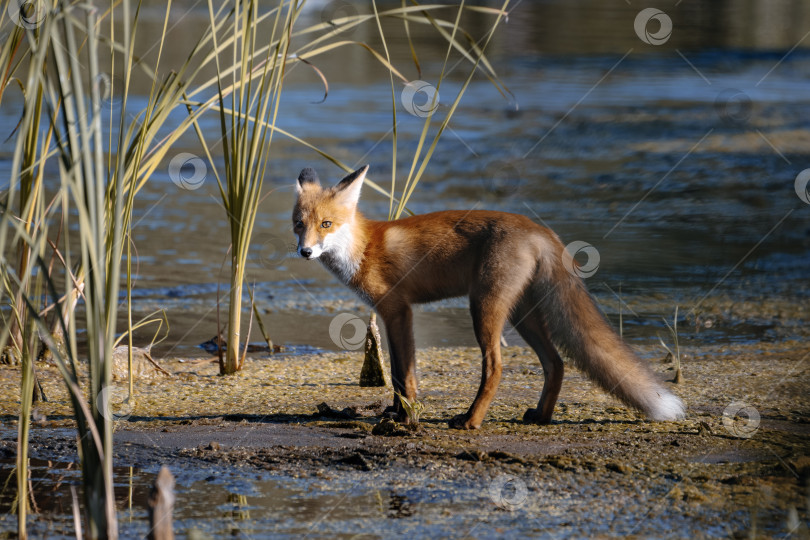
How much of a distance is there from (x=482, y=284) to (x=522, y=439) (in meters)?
0.76

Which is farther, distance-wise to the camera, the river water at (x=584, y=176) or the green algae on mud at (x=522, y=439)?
the river water at (x=584, y=176)

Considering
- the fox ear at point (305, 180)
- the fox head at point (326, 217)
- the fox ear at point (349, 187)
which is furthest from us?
the fox ear at point (305, 180)

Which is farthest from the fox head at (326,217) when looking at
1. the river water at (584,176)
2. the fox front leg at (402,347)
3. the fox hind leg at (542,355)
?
the fox hind leg at (542,355)

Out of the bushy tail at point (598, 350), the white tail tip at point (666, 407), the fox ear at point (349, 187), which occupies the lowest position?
the white tail tip at point (666, 407)

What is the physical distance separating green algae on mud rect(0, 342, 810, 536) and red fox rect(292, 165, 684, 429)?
212 millimetres

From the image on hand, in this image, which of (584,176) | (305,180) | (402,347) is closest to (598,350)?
(402,347)

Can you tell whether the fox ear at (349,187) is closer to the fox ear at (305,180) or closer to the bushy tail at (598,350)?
the fox ear at (305,180)

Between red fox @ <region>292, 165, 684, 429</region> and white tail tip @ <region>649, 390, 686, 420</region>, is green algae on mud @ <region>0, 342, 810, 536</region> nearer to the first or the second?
white tail tip @ <region>649, 390, 686, 420</region>

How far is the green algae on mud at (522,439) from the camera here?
3441mm

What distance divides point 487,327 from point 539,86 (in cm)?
1331

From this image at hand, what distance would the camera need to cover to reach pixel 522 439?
427 centimetres

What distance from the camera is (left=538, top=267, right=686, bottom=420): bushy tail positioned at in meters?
4.36

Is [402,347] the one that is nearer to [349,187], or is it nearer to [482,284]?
[482,284]

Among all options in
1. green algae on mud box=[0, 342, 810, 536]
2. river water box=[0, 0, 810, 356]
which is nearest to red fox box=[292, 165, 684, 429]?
green algae on mud box=[0, 342, 810, 536]
